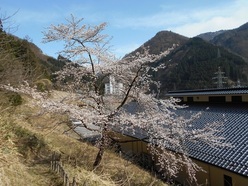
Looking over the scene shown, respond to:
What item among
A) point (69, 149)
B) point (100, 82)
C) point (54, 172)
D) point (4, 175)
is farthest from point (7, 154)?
point (69, 149)

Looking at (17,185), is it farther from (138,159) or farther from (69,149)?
(138,159)

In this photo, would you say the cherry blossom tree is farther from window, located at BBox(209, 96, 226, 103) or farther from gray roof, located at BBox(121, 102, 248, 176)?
window, located at BBox(209, 96, 226, 103)

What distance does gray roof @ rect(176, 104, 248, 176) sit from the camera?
9305 mm

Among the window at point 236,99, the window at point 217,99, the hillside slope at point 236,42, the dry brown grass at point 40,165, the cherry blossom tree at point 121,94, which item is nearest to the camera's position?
the dry brown grass at point 40,165

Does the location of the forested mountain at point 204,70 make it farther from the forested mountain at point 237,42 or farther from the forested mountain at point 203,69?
the forested mountain at point 237,42

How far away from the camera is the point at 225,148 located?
10.5m

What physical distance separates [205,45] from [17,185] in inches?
3313

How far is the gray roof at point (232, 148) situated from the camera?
9305 millimetres

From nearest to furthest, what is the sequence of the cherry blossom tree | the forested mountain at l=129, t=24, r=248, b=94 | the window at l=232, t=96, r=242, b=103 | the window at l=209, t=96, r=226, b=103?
the cherry blossom tree → the window at l=232, t=96, r=242, b=103 → the window at l=209, t=96, r=226, b=103 → the forested mountain at l=129, t=24, r=248, b=94

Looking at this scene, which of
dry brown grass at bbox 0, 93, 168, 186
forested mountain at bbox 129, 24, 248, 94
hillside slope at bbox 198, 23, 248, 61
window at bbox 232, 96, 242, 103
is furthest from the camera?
hillside slope at bbox 198, 23, 248, 61

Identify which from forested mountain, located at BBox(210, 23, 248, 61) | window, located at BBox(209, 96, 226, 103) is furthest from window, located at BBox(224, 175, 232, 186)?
forested mountain, located at BBox(210, 23, 248, 61)

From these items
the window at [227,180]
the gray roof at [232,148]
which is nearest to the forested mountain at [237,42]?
the gray roof at [232,148]

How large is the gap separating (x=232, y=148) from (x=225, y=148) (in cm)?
29

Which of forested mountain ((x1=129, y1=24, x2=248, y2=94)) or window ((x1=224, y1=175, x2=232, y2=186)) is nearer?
window ((x1=224, y1=175, x2=232, y2=186))
